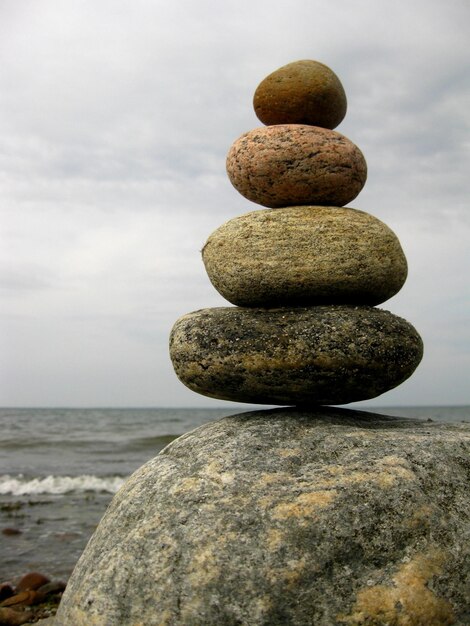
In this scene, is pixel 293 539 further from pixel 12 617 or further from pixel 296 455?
pixel 12 617

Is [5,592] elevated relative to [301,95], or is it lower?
lower

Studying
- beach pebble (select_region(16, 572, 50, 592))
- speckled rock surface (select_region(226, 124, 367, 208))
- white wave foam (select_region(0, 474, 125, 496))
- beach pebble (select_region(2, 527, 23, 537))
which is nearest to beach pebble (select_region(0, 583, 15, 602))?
beach pebble (select_region(16, 572, 50, 592))

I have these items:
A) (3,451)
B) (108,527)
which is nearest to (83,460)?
(3,451)

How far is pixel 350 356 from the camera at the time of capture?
17.8 ft

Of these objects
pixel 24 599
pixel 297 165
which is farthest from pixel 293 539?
pixel 24 599

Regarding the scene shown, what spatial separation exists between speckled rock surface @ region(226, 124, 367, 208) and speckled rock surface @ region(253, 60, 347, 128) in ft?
1.18

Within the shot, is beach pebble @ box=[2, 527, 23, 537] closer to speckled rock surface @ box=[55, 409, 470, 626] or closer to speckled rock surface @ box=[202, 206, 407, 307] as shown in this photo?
speckled rock surface @ box=[55, 409, 470, 626]

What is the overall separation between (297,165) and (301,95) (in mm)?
844

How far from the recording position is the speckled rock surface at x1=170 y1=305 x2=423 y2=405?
5.43 m

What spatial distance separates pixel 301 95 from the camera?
6430 millimetres

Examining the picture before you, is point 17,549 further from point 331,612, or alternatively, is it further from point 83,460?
point 83,460

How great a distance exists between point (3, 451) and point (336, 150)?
2196 cm

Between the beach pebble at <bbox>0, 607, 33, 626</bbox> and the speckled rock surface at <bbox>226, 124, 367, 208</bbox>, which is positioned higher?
the speckled rock surface at <bbox>226, 124, 367, 208</bbox>

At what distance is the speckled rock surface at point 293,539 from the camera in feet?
14.4
